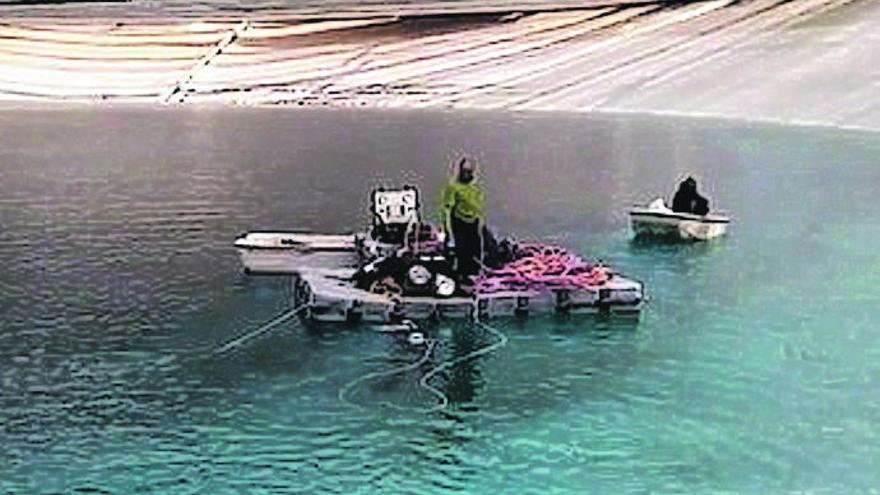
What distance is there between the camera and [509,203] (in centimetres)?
2952

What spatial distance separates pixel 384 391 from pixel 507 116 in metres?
37.2

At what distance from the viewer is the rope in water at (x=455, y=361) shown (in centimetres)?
1523

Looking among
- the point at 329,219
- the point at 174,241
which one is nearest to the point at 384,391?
the point at 174,241

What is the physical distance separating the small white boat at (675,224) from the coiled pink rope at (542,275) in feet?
16.3

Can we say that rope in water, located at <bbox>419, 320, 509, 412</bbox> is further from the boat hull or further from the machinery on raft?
the boat hull

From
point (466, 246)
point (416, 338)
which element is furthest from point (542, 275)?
point (416, 338)

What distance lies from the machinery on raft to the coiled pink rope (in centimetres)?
1

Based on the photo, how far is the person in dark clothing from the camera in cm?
2556

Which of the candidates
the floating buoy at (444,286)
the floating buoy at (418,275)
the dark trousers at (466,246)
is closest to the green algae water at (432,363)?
the floating buoy at (444,286)

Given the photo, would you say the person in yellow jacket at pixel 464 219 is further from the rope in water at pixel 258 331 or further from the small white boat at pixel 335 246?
the rope in water at pixel 258 331

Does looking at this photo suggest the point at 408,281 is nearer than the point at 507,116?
Yes

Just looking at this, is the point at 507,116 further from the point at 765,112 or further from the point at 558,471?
the point at 558,471

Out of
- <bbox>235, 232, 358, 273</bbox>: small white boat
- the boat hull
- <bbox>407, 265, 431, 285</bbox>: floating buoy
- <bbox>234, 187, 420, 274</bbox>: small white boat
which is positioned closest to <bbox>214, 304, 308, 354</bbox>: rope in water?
<bbox>407, 265, 431, 285</bbox>: floating buoy

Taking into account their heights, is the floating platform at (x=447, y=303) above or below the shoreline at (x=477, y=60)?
below
